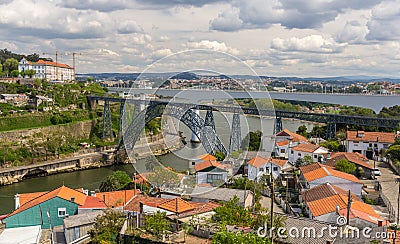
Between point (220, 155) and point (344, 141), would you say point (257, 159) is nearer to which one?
point (220, 155)

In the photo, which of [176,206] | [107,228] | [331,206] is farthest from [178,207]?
[331,206]

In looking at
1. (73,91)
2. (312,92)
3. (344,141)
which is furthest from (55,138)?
(312,92)

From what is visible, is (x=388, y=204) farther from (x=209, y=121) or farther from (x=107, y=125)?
(x=107, y=125)

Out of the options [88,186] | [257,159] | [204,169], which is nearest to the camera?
[204,169]

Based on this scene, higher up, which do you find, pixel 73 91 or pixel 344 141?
pixel 73 91

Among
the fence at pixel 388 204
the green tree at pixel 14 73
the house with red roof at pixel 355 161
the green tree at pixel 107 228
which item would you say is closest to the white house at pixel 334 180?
the fence at pixel 388 204
